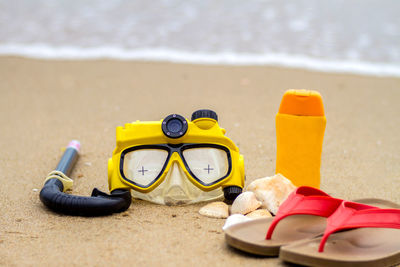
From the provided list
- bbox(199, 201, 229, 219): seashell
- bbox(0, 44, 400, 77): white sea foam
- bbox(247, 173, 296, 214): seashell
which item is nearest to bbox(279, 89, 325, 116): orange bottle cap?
bbox(247, 173, 296, 214): seashell

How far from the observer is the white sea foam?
624 cm

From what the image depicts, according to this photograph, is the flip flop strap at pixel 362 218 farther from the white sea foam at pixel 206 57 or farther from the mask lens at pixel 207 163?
the white sea foam at pixel 206 57

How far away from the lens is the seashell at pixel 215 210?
2.48 m

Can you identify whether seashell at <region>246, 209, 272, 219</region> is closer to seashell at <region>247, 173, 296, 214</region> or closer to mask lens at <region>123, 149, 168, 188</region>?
seashell at <region>247, 173, 296, 214</region>

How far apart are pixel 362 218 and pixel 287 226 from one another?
34 cm

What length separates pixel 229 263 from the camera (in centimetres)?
201

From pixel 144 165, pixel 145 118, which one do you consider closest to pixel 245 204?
pixel 144 165

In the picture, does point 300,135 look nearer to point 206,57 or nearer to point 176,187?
point 176,187

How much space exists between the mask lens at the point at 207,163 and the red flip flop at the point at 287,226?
397 mm

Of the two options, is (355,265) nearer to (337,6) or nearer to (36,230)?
(36,230)

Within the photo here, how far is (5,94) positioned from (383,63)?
441 cm

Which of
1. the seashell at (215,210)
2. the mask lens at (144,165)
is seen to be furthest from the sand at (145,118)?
the mask lens at (144,165)

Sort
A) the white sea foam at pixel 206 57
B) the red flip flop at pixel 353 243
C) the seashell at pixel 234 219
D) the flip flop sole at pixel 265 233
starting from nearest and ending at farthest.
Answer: the red flip flop at pixel 353 243 → the flip flop sole at pixel 265 233 → the seashell at pixel 234 219 → the white sea foam at pixel 206 57

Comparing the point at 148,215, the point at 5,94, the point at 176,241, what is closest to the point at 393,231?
the point at 176,241
